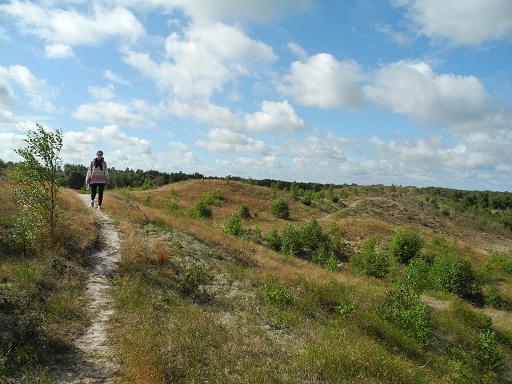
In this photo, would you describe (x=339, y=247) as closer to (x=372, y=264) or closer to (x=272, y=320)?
(x=372, y=264)

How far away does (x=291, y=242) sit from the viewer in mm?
34750

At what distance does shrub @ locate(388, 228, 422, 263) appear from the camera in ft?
115

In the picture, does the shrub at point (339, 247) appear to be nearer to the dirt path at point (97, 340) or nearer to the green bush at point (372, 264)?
the green bush at point (372, 264)

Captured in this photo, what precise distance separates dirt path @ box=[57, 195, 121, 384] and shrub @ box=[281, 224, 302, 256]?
21.4 m

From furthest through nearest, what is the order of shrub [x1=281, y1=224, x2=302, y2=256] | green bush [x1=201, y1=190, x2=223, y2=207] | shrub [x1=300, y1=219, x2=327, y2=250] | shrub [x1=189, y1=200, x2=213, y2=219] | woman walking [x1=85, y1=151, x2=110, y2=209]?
green bush [x1=201, y1=190, x2=223, y2=207]
shrub [x1=189, y1=200, x2=213, y2=219]
shrub [x1=300, y1=219, x2=327, y2=250]
shrub [x1=281, y1=224, x2=302, y2=256]
woman walking [x1=85, y1=151, x2=110, y2=209]

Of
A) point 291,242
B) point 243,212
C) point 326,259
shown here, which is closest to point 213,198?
point 243,212

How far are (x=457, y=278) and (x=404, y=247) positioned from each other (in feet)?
27.7

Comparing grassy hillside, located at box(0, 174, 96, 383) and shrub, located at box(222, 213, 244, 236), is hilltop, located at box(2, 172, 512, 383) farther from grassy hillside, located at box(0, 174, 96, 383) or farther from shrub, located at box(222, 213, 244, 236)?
shrub, located at box(222, 213, 244, 236)

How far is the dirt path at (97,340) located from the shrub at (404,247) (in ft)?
89.9

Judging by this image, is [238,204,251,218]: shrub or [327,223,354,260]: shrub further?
[238,204,251,218]: shrub

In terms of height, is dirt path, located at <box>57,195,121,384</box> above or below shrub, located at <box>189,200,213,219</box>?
below

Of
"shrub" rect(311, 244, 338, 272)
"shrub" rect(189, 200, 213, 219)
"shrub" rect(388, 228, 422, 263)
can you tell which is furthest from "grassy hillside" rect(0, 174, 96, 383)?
"shrub" rect(189, 200, 213, 219)

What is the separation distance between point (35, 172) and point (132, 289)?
5874 millimetres

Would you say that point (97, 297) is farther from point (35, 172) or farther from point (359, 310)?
point (359, 310)
